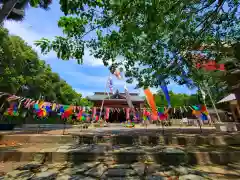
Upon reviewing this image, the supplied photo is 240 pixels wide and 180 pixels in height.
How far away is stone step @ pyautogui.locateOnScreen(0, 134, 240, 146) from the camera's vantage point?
566 centimetres

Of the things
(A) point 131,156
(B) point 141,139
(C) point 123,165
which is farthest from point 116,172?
(B) point 141,139

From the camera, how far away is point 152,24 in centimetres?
273

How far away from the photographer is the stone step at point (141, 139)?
566 cm

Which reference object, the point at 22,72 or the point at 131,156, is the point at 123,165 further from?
the point at 22,72

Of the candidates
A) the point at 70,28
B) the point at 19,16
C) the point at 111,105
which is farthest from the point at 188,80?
the point at 111,105

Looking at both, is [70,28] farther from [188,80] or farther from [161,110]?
[161,110]

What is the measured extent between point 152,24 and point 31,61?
17440mm

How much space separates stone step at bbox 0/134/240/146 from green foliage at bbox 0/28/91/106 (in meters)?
8.54

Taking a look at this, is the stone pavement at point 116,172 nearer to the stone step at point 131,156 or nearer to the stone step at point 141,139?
the stone step at point 131,156

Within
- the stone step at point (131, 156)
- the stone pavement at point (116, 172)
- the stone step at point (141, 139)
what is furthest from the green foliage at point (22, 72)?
the stone pavement at point (116, 172)

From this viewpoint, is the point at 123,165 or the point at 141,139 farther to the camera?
the point at 141,139

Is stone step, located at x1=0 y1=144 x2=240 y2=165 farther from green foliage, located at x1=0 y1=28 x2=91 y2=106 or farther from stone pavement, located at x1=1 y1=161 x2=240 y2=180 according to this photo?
green foliage, located at x1=0 y1=28 x2=91 y2=106

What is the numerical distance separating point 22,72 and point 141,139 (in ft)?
50.0

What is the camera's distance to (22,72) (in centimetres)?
1528
